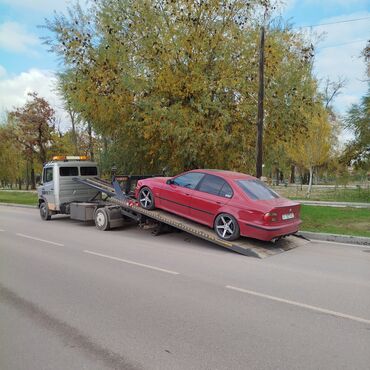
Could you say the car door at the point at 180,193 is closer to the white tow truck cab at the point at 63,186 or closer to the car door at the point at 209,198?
the car door at the point at 209,198

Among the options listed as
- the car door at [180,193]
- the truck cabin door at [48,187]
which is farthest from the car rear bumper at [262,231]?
the truck cabin door at [48,187]

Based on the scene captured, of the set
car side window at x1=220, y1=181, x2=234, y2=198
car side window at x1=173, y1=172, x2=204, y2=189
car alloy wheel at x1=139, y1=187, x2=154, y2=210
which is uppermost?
car side window at x1=173, y1=172, x2=204, y2=189

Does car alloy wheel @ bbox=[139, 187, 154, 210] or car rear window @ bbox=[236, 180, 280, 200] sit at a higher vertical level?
car rear window @ bbox=[236, 180, 280, 200]

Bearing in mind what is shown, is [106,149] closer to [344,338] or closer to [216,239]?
[216,239]

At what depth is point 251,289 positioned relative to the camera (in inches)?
229

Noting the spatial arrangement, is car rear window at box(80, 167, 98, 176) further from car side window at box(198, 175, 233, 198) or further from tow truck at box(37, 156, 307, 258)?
car side window at box(198, 175, 233, 198)

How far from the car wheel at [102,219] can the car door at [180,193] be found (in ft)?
7.34

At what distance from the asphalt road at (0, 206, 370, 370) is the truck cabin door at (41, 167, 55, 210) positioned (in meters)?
5.56

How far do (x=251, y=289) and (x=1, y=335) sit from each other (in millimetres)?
3407

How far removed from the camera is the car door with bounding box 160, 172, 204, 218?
9.78 m

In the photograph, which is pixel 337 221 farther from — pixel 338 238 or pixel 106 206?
pixel 106 206

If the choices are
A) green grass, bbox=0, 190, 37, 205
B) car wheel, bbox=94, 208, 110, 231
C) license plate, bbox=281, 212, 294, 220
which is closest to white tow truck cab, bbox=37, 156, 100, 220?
car wheel, bbox=94, 208, 110, 231

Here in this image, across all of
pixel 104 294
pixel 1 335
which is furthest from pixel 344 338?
pixel 1 335

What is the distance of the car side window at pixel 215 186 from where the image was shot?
9125mm
